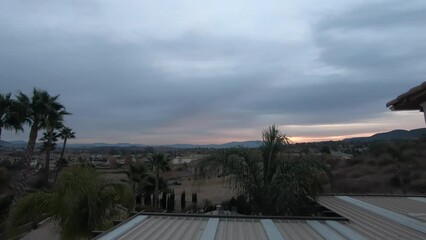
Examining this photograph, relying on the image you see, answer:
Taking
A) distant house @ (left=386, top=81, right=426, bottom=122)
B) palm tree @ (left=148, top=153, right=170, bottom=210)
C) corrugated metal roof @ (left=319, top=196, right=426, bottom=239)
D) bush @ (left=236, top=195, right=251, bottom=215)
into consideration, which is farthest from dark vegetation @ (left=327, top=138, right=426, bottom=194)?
distant house @ (left=386, top=81, right=426, bottom=122)

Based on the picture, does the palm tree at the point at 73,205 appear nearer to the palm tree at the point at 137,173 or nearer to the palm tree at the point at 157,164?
the palm tree at the point at 137,173

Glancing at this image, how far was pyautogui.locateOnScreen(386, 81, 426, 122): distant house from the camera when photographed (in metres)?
5.04

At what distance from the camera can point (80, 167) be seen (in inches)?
413

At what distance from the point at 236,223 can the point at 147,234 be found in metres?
1.92

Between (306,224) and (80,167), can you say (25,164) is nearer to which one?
(80,167)

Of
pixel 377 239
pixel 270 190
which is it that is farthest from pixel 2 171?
pixel 377 239

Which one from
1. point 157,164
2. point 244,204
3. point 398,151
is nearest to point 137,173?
point 157,164

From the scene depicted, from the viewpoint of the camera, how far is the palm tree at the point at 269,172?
10.2m

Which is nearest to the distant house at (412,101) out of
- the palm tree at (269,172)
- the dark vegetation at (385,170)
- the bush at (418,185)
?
the palm tree at (269,172)

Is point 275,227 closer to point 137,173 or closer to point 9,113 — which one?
point 9,113

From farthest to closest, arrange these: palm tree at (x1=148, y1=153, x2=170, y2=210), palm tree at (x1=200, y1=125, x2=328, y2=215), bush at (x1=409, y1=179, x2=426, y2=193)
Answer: palm tree at (x1=148, y1=153, x2=170, y2=210) < bush at (x1=409, y1=179, x2=426, y2=193) < palm tree at (x1=200, y1=125, x2=328, y2=215)

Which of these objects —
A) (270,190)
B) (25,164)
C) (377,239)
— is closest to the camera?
(377,239)

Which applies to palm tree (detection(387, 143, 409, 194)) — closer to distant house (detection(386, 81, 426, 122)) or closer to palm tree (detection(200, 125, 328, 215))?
palm tree (detection(200, 125, 328, 215))

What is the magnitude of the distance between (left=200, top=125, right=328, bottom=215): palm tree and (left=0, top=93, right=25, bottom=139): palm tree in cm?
1519
